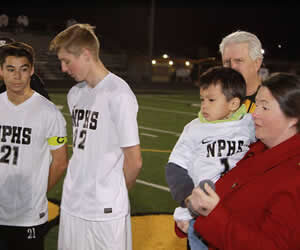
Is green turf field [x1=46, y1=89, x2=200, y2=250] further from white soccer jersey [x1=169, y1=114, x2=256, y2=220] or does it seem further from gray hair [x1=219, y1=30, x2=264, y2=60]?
gray hair [x1=219, y1=30, x2=264, y2=60]

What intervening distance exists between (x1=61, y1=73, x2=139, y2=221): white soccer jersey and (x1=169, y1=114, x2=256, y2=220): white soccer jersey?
1.51 ft

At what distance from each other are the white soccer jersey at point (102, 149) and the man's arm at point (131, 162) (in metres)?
0.05

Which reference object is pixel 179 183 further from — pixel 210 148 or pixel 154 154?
pixel 154 154

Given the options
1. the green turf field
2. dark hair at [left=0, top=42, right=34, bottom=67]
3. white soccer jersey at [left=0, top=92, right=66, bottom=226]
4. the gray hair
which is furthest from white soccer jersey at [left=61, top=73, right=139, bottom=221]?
the green turf field

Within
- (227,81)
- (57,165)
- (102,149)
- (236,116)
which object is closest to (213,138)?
(236,116)

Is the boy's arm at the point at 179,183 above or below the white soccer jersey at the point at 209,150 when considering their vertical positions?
below

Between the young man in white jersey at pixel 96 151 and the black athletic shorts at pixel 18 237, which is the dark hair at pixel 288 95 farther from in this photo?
the black athletic shorts at pixel 18 237

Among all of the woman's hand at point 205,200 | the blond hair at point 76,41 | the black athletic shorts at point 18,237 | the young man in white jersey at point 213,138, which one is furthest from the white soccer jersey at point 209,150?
the black athletic shorts at point 18,237

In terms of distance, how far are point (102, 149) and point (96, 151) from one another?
0.04 metres

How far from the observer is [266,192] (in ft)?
5.50

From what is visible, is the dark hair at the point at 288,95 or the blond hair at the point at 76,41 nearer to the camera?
the dark hair at the point at 288,95

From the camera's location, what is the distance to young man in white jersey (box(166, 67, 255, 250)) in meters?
2.28

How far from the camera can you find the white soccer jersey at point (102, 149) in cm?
262

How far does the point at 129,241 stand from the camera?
284 centimetres
